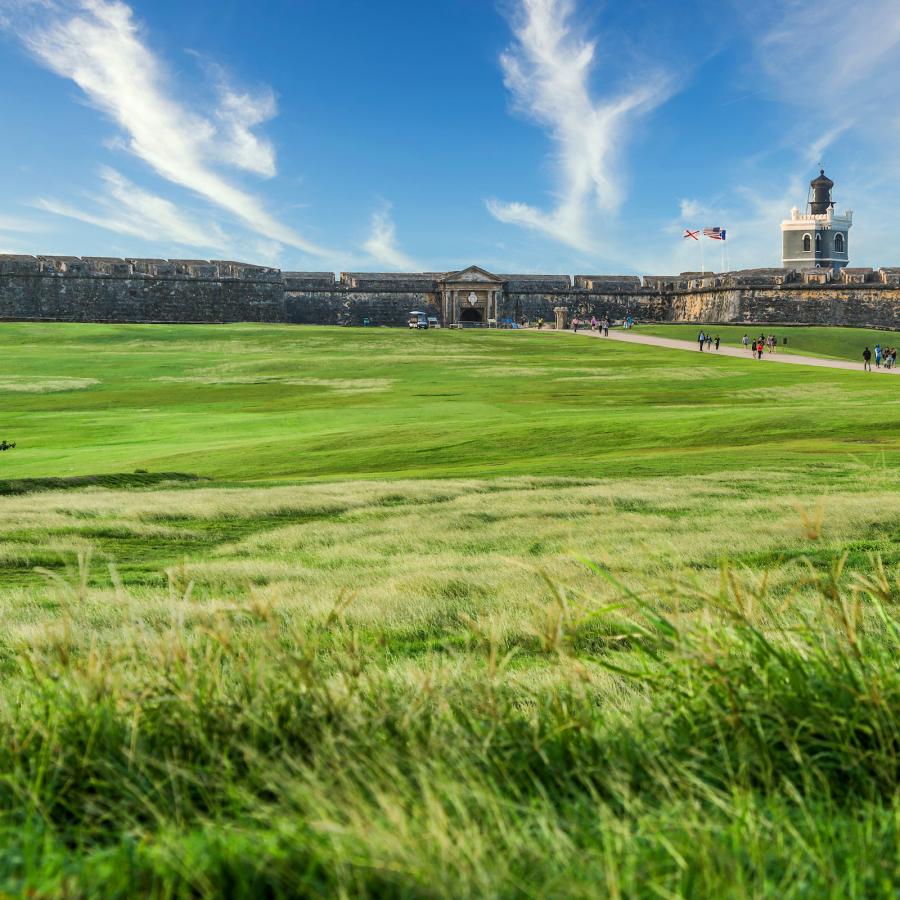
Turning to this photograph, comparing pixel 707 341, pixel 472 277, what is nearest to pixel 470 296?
pixel 472 277

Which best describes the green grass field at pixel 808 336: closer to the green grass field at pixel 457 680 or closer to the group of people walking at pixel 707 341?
the group of people walking at pixel 707 341

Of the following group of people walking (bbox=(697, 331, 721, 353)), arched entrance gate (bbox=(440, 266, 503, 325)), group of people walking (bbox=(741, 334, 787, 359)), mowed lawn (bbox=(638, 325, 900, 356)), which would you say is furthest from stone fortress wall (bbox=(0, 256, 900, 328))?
group of people walking (bbox=(697, 331, 721, 353))

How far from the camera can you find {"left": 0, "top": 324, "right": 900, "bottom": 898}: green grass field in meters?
1.75

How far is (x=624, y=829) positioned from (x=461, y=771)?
491mm

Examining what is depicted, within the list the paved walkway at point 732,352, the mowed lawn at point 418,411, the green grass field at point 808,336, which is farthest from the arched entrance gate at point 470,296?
the mowed lawn at point 418,411

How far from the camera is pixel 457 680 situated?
9.34 feet

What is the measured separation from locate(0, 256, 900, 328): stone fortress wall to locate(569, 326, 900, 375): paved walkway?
30.2 ft

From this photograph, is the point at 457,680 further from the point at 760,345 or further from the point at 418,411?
the point at 760,345

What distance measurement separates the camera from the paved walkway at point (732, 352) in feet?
124

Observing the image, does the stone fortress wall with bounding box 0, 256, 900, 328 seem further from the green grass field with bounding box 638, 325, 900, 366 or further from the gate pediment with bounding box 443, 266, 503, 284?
the green grass field with bounding box 638, 325, 900, 366

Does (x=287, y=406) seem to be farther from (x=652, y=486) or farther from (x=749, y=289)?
(x=749, y=289)

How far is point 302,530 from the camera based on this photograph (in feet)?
28.9

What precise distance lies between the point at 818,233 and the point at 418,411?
239ft

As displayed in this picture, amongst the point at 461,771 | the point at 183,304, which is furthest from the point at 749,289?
the point at 461,771
